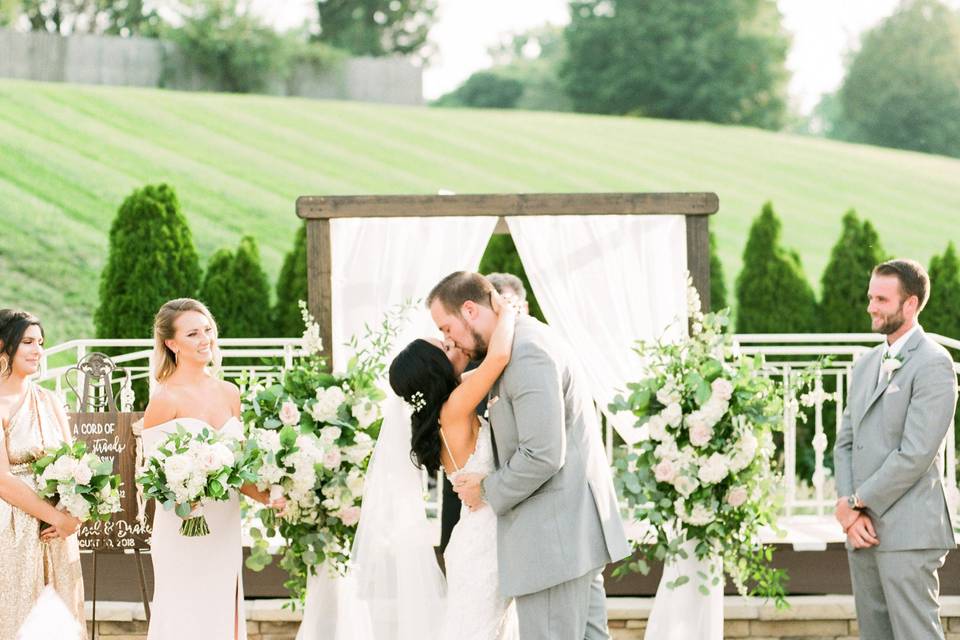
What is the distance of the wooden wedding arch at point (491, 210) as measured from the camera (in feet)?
17.1

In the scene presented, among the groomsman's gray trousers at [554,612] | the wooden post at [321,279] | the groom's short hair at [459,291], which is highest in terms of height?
the wooden post at [321,279]

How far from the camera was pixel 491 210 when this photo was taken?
531cm

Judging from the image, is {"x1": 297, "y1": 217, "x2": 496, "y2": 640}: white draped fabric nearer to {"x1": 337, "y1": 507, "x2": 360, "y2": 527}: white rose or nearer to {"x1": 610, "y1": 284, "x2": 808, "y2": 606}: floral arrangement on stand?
{"x1": 337, "y1": 507, "x2": 360, "y2": 527}: white rose

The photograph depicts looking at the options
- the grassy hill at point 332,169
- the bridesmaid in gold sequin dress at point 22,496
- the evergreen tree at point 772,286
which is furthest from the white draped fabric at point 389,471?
the grassy hill at point 332,169

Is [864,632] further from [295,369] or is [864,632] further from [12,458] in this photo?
[12,458]

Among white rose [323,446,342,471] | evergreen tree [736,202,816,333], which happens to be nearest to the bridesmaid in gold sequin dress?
white rose [323,446,342,471]

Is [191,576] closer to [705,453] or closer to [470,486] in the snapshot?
[470,486]

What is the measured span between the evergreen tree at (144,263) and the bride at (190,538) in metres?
6.91

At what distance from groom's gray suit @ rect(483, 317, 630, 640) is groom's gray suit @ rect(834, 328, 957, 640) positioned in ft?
3.45

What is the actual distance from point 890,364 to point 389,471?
6.25 ft

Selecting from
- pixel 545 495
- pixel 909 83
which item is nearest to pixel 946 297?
pixel 545 495

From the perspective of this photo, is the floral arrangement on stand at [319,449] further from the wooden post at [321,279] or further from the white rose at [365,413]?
the wooden post at [321,279]

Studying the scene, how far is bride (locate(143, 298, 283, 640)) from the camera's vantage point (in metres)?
3.89

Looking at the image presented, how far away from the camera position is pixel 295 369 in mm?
4582
